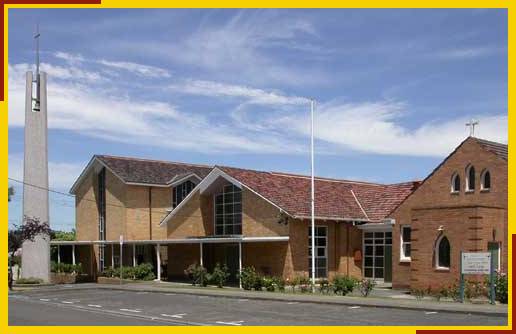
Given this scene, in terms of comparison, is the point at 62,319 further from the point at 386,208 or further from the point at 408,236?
the point at 386,208

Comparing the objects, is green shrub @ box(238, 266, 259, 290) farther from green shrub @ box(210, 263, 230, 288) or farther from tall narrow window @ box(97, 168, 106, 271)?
tall narrow window @ box(97, 168, 106, 271)

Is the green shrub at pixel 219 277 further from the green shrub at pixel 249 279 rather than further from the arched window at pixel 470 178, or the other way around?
the arched window at pixel 470 178

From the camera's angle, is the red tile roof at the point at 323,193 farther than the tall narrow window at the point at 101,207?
No

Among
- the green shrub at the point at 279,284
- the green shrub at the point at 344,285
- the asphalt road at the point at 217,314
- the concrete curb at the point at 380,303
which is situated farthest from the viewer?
the green shrub at the point at 279,284

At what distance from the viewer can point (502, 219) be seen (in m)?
26.3

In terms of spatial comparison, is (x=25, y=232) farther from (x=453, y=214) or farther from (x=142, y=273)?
(x=453, y=214)

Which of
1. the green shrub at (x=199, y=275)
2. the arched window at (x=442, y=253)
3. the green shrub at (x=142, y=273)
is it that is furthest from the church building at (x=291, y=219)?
the green shrub at (x=142, y=273)

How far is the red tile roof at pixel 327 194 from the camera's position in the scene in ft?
112

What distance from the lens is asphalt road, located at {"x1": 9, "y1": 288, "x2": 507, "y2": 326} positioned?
16781 millimetres

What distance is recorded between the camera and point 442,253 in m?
26.8

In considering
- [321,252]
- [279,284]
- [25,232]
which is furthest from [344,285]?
[25,232]

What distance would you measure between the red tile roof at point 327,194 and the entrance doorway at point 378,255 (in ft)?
4.13

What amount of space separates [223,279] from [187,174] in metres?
15.4

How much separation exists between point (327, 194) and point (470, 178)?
10.0m
